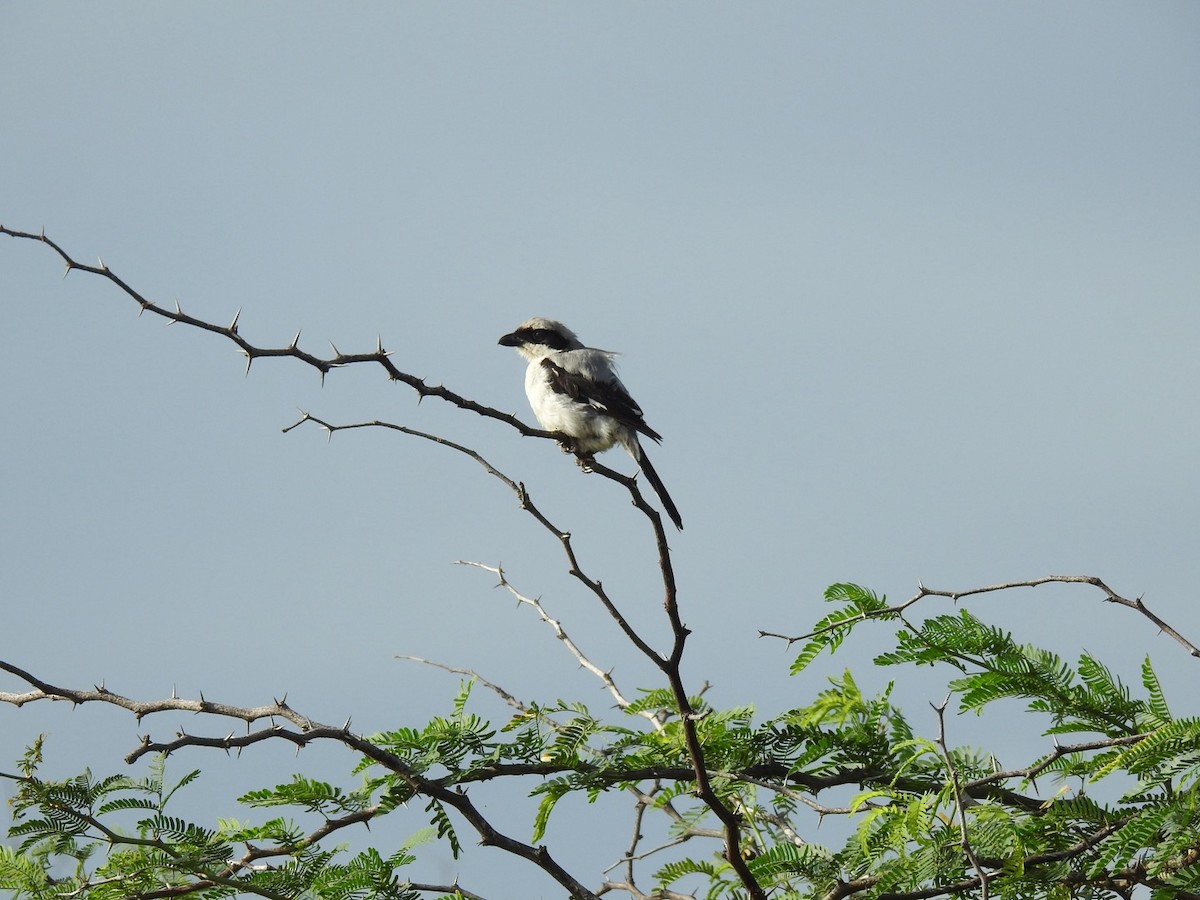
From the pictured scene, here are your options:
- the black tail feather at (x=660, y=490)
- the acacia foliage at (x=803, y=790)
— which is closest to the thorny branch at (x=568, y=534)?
the acacia foliage at (x=803, y=790)

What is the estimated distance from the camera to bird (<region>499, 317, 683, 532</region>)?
26.8ft

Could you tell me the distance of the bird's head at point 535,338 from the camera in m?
9.20

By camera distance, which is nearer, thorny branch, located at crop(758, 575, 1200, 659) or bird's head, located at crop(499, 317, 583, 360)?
thorny branch, located at crop(758, 575, 1200, 659)

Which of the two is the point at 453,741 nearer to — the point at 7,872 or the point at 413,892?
the point at 413,892

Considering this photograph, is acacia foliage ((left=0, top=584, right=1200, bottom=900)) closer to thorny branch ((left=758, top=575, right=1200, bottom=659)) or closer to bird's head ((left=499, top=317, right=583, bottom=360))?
thorny branch ((left=758, top=575, right=1200, bottom=659))

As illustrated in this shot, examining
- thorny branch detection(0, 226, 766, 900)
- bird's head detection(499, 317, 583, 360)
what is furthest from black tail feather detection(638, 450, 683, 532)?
thorny branch detection(0, 226, 766, 900)

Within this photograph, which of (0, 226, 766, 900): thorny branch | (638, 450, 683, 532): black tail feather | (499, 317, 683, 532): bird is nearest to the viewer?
(0, 226, 766, 900): thorny branch

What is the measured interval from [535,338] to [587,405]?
1214 millimetres

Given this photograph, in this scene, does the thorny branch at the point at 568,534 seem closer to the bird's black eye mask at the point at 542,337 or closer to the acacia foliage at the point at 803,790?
the acacia foliage at the point at 803,790

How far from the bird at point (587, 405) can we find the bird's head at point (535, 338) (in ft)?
0.99

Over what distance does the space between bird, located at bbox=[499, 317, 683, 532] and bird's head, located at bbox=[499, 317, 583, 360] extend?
301 millimetres

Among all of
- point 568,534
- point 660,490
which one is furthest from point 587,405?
point 568,534

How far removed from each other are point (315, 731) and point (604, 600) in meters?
0.84

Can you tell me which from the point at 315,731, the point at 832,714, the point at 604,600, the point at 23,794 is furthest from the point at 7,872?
the point at 832,714
